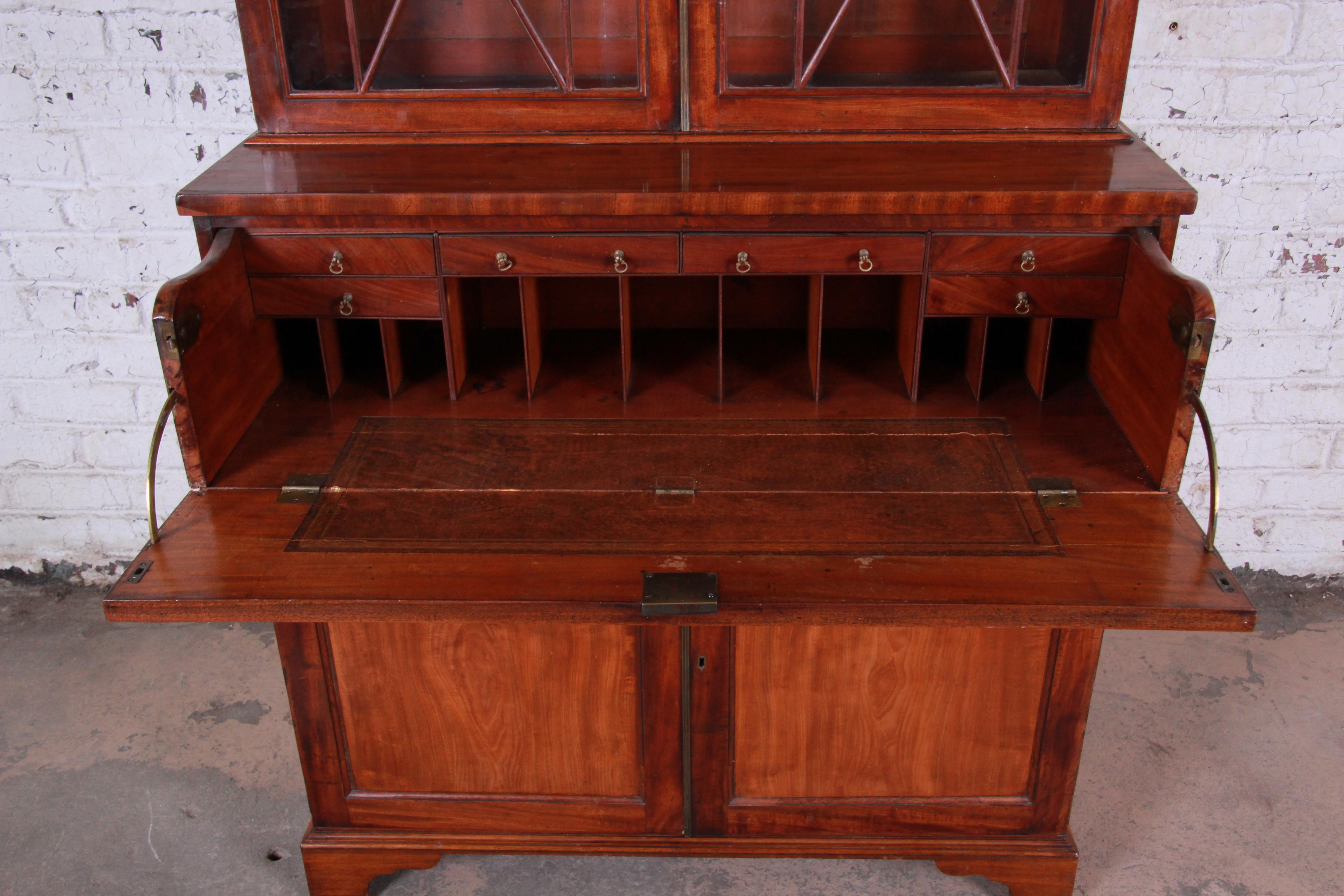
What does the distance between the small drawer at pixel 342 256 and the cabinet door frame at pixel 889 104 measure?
19.8 inches

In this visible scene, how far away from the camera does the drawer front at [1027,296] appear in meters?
1.77

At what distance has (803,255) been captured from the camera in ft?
5.74

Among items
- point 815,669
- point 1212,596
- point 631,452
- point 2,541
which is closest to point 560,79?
point 631,452

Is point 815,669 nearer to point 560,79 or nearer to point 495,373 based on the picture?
point 495,373

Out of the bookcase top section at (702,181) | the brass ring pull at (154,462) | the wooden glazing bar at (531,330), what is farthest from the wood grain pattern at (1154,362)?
the brass ring pull at (154,462)

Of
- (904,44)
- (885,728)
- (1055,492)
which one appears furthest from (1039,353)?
(885,728)

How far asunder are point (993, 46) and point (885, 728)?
1087 mm

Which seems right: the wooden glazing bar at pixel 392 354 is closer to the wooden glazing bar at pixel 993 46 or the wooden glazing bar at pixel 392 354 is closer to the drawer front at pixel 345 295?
the drawer front at pixel 345 295

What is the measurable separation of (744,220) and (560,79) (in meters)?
0.43

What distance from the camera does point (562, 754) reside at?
6.07ft

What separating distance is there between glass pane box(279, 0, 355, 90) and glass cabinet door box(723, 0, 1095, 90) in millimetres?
622

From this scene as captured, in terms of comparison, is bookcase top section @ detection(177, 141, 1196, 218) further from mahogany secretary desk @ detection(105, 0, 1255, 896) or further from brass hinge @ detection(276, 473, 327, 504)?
brass hinge @ detection(276, 473, 327, 504)

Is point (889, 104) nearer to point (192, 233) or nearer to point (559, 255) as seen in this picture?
point (559, 255)

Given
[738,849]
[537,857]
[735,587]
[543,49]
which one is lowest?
[537,857]
